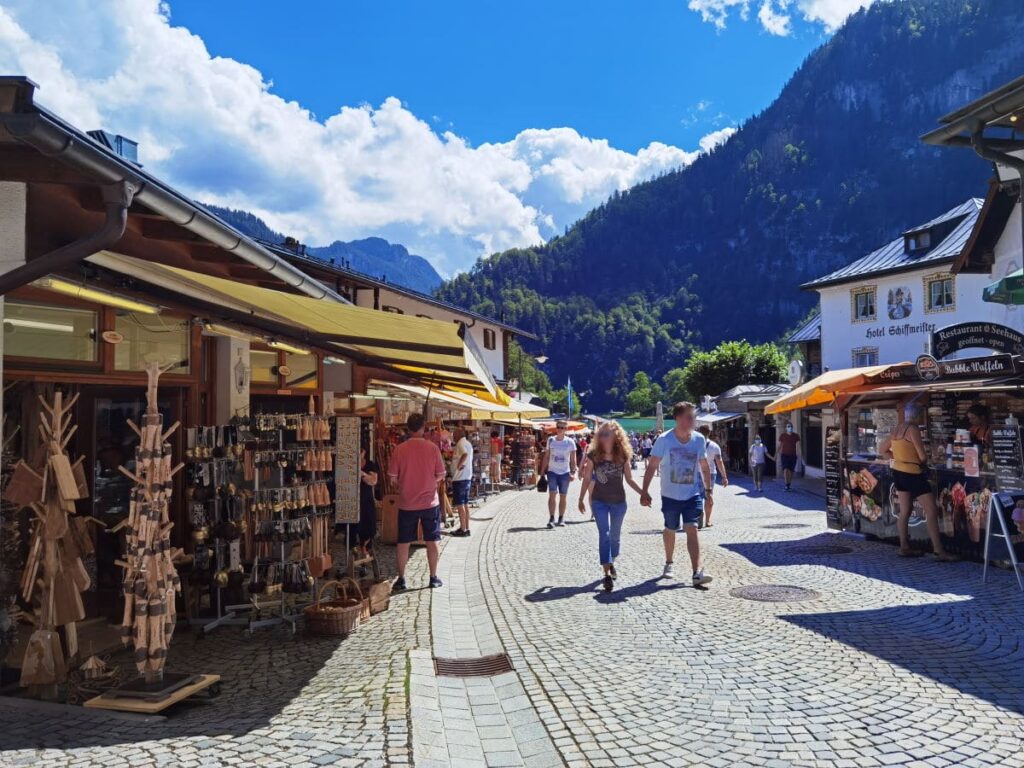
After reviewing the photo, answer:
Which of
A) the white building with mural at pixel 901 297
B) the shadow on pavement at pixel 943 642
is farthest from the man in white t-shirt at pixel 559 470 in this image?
the white building with mural at pixel 901 297

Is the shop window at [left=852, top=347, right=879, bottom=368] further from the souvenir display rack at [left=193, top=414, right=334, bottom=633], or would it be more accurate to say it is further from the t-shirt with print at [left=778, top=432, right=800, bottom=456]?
the souvenir display rack at [left=193, top=414, right=334, bottom=633]

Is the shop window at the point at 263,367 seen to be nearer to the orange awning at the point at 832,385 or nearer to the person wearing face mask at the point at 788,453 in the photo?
the orange awning at the point at 832,385

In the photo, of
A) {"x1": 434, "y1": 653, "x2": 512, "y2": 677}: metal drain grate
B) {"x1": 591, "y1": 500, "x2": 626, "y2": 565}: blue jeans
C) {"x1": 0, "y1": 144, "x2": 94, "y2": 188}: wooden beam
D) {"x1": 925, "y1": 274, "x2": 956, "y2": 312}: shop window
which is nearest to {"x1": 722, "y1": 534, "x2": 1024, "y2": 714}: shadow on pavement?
{"x1": 591, "y1": 500, "x2": 626, "y2": 565}: blue jeans

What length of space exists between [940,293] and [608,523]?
26000 mm

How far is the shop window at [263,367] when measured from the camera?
9.65 meters

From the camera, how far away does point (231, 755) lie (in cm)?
392

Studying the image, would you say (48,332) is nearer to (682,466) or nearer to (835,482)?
(682,466)

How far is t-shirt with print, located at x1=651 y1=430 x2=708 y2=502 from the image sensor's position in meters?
8.56

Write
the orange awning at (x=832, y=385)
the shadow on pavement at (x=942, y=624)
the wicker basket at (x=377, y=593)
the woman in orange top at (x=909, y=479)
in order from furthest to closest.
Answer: the orange awning at (x=832, y=385) → the woman in orange top at (x=909, y=479) → the wicker basket at (x=377, y=593) → the shadow on pavement at (x=942, y=624)

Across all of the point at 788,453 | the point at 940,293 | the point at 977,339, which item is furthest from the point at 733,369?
the point at 977,339

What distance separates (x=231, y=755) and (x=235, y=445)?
3814 mm

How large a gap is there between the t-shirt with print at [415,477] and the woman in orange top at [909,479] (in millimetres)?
5744

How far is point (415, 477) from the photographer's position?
27.2 ft

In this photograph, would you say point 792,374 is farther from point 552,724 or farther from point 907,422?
point 552,724
